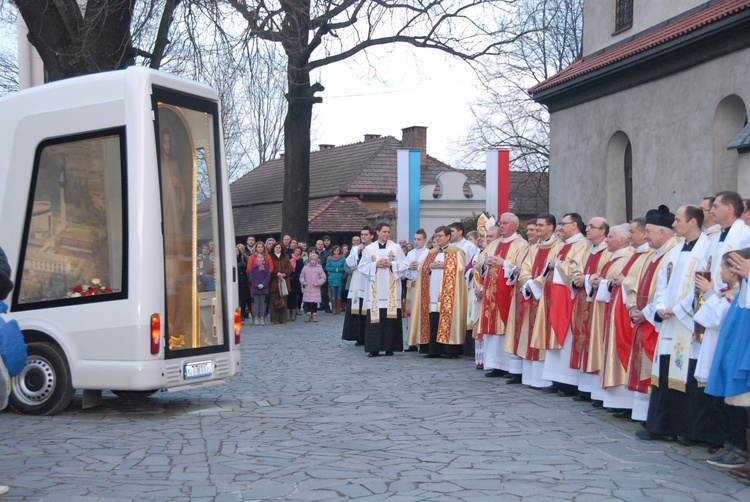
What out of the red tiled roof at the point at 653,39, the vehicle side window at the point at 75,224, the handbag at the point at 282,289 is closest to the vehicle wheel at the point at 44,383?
the vehicle side window at the point at 75,224

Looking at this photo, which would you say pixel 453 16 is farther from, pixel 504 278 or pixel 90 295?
pixel 90 295

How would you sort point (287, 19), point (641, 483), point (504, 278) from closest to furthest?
point (641, 483) < point (504, 278) < point (287, 19)

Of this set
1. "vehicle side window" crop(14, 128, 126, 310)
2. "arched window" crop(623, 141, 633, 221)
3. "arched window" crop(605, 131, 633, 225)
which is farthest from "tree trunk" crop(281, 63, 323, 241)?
"vehicle side window" crop(14, 128, 126, 310)

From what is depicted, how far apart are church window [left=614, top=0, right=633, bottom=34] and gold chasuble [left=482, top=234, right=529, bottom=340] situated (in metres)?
12.5

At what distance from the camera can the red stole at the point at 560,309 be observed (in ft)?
38.8

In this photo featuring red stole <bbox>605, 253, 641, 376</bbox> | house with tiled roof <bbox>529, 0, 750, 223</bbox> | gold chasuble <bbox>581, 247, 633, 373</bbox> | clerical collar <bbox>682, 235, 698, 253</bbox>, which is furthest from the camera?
house with tiled roof <bbox>529, 0, 750, 223</bbox>

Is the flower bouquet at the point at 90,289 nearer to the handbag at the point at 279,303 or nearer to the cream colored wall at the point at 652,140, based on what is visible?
the cream colored wall at the point at 652,140

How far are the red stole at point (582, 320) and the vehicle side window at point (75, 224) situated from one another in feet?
16.2

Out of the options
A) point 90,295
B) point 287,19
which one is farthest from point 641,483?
point 287,19

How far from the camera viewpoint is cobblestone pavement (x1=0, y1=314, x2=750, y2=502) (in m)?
6.89

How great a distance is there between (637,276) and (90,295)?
5316 mm

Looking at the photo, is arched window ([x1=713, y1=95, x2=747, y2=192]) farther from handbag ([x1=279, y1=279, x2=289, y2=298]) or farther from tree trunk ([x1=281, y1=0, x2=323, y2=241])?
tree trunk ([x1=281, y1=0, x2=323, y2=241])

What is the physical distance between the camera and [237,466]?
7703mm

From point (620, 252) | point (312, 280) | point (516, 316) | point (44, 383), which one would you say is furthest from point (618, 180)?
point (44, 383)
